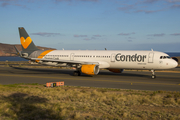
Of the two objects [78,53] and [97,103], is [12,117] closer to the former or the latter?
[97,103]

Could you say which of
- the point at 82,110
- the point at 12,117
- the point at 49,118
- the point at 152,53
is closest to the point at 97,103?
the point at 82,110

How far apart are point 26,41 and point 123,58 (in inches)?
746

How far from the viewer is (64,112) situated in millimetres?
10336

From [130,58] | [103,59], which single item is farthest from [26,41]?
[130,58]

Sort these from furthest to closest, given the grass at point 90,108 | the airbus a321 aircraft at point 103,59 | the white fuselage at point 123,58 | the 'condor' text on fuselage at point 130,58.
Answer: the 'condor' text on fuselage at point 130,58 < the airbus a321 aircraft at point 103,59 < the white fuselage at point 123,58 < the grass at point 90,108

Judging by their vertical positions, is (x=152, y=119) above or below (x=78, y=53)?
below

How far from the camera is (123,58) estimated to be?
95.4 ft

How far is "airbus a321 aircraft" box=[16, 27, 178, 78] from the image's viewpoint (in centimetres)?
2773

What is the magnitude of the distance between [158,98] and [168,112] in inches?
122

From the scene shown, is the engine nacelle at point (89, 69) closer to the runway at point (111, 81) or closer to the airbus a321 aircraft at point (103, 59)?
the airbus a321 aircraft at point (103, 59)

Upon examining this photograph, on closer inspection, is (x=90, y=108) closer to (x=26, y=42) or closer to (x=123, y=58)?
(x=123, y=58)

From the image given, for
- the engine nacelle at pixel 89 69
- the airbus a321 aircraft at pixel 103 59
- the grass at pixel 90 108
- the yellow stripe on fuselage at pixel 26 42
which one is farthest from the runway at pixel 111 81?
the yellow stripe on fuselage at pixel 26 42

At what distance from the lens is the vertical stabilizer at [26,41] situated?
37.0 m

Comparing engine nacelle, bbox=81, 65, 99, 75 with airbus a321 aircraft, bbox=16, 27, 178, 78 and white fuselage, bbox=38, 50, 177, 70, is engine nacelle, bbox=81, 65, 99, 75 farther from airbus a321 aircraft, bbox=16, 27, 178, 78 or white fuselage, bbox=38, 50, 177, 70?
white fuselage, bbox=38, 50, 177, 70
